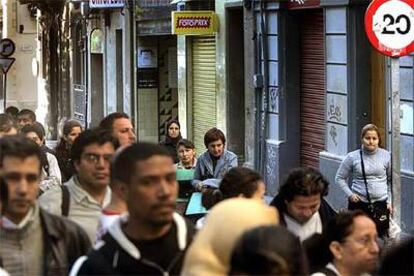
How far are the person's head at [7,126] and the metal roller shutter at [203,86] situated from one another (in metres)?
11.2

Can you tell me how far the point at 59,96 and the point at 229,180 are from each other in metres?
32.7

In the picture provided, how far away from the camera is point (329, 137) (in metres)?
17.2

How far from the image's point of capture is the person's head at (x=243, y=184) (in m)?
6.26

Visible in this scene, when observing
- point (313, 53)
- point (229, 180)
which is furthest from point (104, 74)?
point (229, 180)

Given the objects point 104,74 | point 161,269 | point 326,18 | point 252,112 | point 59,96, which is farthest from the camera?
point 59,96

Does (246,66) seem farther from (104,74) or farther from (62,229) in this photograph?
(62,229)

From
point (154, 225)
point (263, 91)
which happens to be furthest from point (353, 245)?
point (263, 91)

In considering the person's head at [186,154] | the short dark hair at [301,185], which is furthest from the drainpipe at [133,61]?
the short dark hair at [301,185]

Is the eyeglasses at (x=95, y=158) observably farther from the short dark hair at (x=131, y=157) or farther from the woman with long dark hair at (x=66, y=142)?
the woman with long dark hair at (x=66, y=142)

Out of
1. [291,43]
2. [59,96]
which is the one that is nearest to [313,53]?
[291,43]

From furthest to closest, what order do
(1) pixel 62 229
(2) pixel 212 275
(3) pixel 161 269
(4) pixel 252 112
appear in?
(4) pixel 252 112, (1) pixel 62 229, (3) pixel 161 269, (2) pixel 212 275

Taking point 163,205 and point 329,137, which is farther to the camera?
point 329,137

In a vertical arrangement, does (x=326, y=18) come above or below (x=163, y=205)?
above

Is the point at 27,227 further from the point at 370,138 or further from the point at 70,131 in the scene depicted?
the point at 370,138
